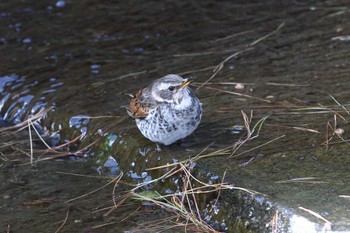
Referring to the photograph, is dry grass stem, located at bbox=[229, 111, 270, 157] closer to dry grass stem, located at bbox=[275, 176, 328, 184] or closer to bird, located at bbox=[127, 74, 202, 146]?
bird, located at bbox=[127, 74, 202, 146]

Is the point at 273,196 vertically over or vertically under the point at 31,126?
over

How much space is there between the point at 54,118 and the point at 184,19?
8.61 feet

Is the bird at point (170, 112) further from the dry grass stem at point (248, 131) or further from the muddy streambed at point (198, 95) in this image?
the dry grass stem at point (248, 131)

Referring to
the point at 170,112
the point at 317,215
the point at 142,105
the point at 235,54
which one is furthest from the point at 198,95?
the point at 317,215

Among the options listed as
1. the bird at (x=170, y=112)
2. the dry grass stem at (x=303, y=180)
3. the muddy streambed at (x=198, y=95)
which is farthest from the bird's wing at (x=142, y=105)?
the dry grass stem at (x=303, y=180)

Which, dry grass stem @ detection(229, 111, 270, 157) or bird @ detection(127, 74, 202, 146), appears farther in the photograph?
dry grass stem @ detection(229, 111, 270, 157)

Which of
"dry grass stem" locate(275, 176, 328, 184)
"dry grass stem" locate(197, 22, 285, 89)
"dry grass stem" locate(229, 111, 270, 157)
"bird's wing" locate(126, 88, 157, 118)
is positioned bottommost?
"dry grass stem" locate(197, 22, 285, 89)

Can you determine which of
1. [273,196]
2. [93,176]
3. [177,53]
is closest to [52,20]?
[177,53]

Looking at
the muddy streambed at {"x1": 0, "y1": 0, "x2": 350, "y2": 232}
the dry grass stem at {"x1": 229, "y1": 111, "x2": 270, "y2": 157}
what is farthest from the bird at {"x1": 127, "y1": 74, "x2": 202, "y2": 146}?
the dry grass stem at {"x1": 229, "y1": 111, "x2": 270, "y2": 157}

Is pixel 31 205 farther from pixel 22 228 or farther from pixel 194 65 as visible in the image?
pixel 194 65

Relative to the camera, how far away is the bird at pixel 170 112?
618 centimetres

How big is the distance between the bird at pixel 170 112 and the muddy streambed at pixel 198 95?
0.72 ft

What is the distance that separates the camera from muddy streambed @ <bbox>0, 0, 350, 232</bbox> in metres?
5.72

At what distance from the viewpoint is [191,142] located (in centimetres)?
658
